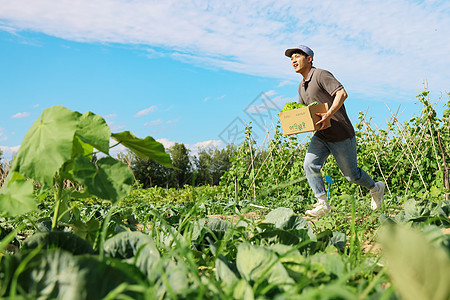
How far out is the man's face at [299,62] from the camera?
14.2 ft

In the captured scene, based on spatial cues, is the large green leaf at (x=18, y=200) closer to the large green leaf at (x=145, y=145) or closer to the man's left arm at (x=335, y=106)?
the large green leaf at (x=145, y=145)

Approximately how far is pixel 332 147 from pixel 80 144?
346cm

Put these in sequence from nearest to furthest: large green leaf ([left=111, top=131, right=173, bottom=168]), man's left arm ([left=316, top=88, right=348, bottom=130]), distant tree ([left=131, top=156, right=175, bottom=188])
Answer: large green leaf ([left=111, top=131, right=173, bottom=168]), man's left arm ([left=316, top=88, right=348, bottom=130]), distant tree ([left=131, top=156, right=175, bottom=188])

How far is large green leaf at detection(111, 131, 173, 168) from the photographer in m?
1.20

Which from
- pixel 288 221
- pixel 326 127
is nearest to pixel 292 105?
pixel 326 127

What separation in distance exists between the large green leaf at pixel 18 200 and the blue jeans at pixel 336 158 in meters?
3.44

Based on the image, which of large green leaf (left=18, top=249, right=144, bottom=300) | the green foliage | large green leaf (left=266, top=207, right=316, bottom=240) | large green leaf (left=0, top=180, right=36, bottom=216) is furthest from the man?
large green leaf (left=18, top=249, right=144, bottom=300)

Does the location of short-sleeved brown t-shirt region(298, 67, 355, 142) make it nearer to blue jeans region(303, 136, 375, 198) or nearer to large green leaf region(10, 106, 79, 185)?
blue jeans region(303, 136, 375, 198)

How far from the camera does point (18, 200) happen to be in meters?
1.06

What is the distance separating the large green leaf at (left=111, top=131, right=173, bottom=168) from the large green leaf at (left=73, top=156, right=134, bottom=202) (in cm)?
16

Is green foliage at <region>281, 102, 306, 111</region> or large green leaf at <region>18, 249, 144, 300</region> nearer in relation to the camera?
large green leaf at <region>18, 249, 144, 300</region>

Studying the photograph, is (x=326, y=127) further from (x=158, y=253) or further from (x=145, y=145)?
(x=158, y=253)

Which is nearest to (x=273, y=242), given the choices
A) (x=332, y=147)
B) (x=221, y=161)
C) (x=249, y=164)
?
(x=332, y=147)

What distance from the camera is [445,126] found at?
6434mm
